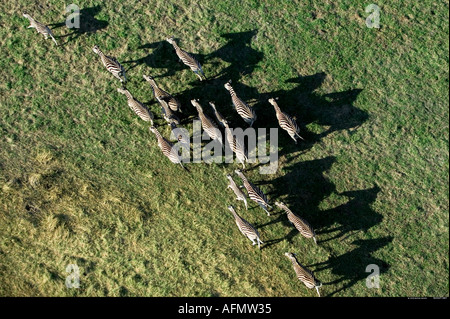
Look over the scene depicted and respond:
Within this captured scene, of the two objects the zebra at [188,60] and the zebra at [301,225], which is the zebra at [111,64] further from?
the zebra at [301,225]

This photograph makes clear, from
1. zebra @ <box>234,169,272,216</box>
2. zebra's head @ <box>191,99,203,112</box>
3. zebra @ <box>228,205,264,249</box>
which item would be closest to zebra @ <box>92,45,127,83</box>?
zebra's head @ <box>191,99,203,112</box>

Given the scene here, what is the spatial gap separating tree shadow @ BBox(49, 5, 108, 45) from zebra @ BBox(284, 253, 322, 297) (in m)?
8.19

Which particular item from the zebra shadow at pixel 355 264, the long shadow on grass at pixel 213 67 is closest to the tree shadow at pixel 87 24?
the long shadow on grass at pixel 213 67

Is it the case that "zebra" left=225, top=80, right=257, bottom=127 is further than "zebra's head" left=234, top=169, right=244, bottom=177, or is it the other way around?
Result: "zebra's head" left=234, top=169, right=244, bottom=177

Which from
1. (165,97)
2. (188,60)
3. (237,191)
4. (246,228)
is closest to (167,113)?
(165,97)

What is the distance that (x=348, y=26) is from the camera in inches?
488

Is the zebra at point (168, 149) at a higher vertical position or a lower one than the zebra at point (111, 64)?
lower

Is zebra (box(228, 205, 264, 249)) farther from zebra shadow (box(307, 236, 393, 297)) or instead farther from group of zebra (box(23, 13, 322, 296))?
zebra shadow (box(307, 236, 393, 297))

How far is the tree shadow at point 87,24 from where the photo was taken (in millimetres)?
12180

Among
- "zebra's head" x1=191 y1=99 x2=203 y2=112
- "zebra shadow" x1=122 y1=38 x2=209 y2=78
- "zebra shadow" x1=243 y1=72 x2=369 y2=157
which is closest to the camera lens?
"zebra's head" x1=191 y1=99 x2=203 y2=112

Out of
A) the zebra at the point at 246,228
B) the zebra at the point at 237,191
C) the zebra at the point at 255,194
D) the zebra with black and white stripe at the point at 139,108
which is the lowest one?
the zebra at the point at 246,228

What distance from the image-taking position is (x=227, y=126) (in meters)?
11.6

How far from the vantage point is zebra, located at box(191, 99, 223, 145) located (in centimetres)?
1151

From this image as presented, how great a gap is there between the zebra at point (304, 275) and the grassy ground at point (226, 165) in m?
0.46
